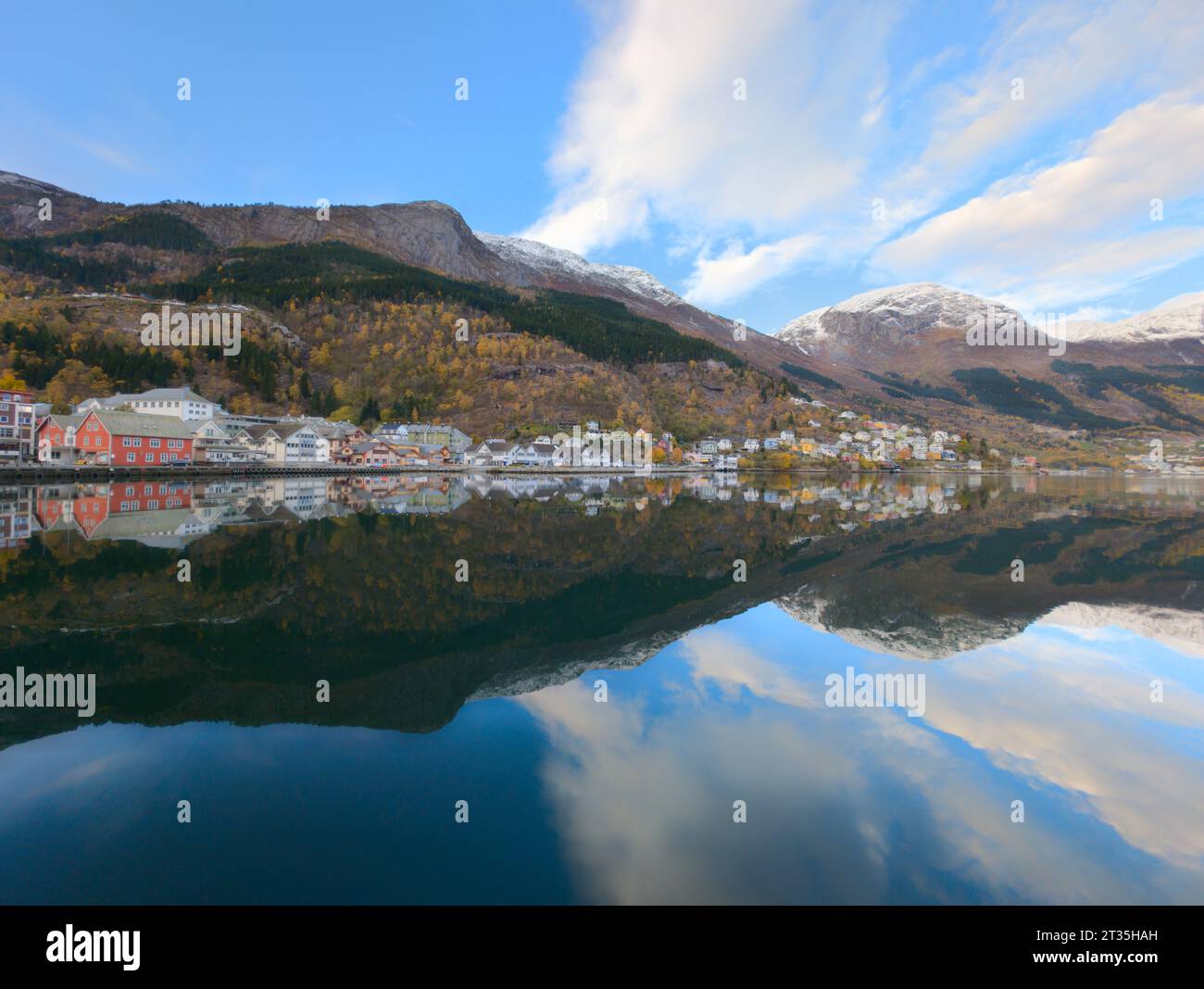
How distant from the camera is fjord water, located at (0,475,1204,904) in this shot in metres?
4.55

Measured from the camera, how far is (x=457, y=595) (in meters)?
13.6

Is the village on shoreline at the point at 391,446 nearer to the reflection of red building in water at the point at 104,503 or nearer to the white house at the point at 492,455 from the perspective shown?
the white house at the point at 492,455

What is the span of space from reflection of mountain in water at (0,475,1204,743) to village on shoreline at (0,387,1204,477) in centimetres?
2775

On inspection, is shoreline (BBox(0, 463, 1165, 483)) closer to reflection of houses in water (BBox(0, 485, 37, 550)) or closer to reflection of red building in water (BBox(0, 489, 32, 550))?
reflection of houses in water (BBox(0, 485, 37, 550))

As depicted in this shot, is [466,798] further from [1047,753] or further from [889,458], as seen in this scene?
[889,458]

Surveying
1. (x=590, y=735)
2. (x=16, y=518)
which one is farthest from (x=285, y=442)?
(x=590, y=735)

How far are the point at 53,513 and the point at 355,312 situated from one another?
363 feet

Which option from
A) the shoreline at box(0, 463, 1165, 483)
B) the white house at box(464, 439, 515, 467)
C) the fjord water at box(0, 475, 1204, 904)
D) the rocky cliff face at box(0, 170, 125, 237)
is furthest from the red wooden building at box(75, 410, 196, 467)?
the rocky cliff face at box(0, 170, 125, 237)

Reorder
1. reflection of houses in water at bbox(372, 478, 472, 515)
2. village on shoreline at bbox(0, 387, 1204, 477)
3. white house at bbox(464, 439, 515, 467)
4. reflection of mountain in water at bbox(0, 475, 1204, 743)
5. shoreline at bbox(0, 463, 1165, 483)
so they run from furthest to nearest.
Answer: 1. white house at bbox(464, 439, 515, 467)
2. village on shoreline at bbox(0, 387, 1204, 477)
3. shoreline at bbox(0, 463, 1165, 483)
4. reflection of houses in water at bbox(372, 478, 472, 515)
5. reflection of mountain in water at bbox(0, 475, 1204, 743)

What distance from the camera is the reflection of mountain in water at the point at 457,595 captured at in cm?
855

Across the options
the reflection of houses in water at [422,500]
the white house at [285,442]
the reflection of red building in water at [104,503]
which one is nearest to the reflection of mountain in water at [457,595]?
the reflection of red building in water at [104,503]

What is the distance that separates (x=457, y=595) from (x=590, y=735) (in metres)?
7.26

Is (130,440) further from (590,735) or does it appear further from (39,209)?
(39,209)

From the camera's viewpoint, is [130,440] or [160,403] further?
[160,403]
